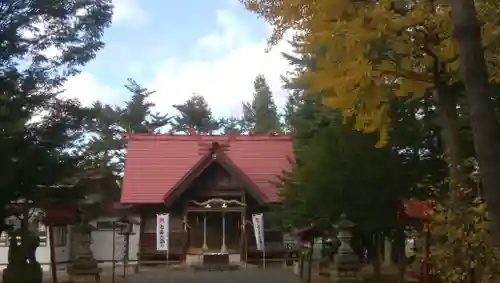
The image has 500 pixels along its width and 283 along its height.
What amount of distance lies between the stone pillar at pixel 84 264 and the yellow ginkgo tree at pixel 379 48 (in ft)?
29.4

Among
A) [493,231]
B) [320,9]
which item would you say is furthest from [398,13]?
[493,231]

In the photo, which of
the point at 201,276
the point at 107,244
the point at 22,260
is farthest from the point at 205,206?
the point at 22,260

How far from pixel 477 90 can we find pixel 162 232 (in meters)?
20.1

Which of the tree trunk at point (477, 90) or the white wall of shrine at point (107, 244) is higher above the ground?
the tree trunk at point (477, 90)

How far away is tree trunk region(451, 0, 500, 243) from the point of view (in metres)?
5.46

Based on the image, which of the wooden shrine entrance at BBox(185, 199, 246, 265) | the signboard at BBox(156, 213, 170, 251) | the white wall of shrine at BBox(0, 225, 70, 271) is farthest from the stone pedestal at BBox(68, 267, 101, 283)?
the white wall of shrine at BBox(0, 225, 70, 271)

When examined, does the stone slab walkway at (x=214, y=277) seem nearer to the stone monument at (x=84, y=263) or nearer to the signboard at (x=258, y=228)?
the signboard at (x=258, y=228)

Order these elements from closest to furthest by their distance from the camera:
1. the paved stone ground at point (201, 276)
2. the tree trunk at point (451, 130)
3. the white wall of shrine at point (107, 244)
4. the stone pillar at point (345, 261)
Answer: the tree trunk at point (451, 130) < the stone pillar at point (345, 261) < the paved stone ground at point (201, 276) < the white wall of shrine at point (107, 244)

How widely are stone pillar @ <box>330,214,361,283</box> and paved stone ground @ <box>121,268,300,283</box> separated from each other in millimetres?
2978

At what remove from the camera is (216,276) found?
70.8 ft

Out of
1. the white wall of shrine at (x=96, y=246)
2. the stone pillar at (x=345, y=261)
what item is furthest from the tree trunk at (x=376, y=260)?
the white wall of shrine at (x=96, y=246)

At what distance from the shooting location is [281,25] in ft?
31.1

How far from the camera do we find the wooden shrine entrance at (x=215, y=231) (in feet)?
85.4

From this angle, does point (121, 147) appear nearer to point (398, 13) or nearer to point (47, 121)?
point (47, 121)
